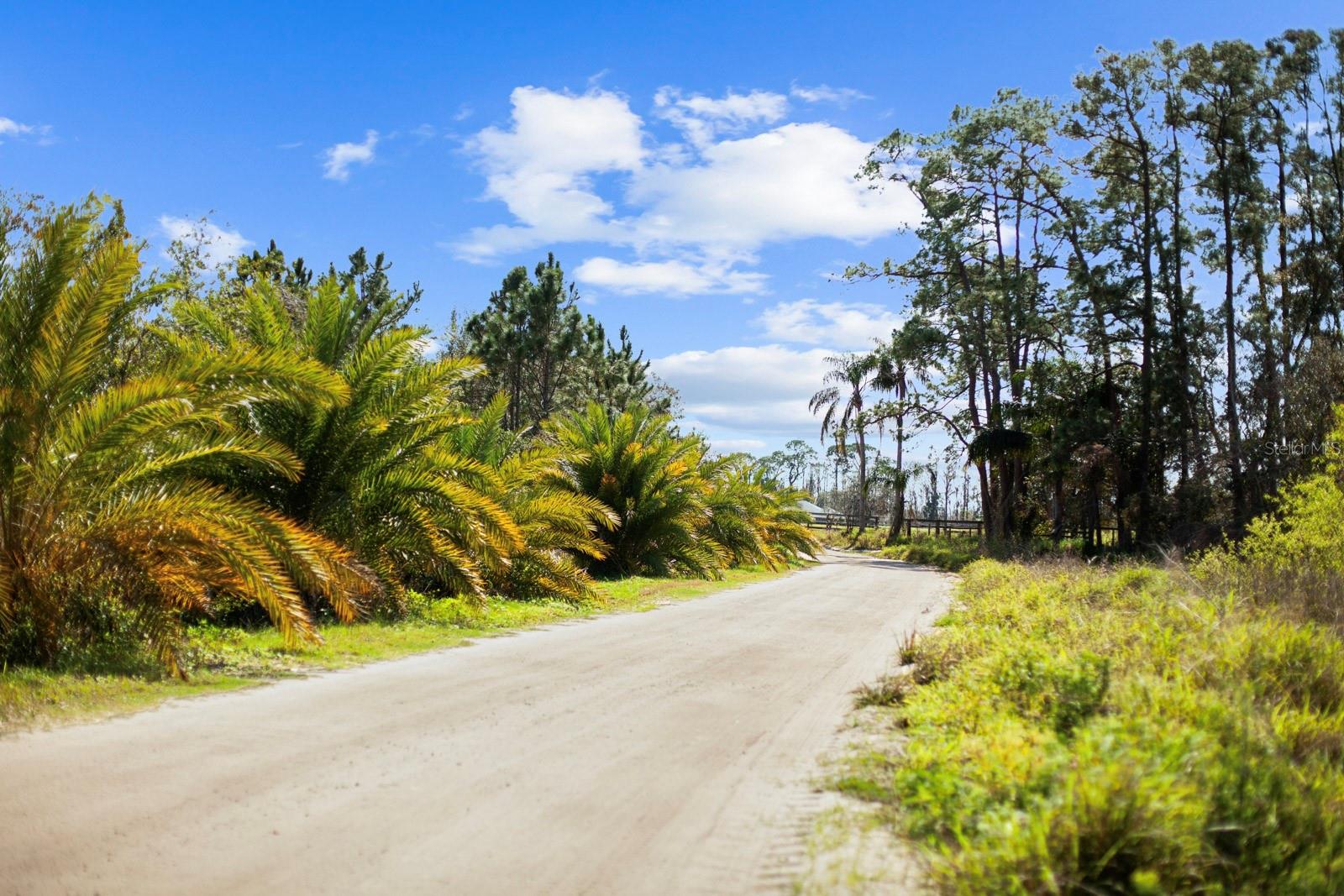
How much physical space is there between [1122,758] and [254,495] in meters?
9.00

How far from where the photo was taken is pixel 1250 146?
31.1m

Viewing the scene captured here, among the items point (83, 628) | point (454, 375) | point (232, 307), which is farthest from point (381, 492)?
point (232, 307)

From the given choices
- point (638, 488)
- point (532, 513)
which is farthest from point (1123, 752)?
point (638, 488)

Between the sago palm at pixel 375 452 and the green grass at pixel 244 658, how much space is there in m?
0.55

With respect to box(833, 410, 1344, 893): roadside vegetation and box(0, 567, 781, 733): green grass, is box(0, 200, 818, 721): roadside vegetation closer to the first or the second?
box(0, 567, 781, 733): green grass

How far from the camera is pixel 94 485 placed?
721 centimetres

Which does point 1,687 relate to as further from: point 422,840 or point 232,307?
point 232,307

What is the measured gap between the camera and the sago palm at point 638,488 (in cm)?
1844

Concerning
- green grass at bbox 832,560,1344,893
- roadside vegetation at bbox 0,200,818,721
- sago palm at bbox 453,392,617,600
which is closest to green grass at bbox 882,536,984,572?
roadside vegetation at bbox 0,200,818,721

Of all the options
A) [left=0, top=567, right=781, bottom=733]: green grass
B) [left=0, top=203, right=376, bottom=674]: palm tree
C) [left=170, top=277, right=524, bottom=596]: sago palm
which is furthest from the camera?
[left=170, top=277, right=524, bottom=596]: sago palm

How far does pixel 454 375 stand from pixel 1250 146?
31.3m

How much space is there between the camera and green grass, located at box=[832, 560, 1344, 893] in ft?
10.9

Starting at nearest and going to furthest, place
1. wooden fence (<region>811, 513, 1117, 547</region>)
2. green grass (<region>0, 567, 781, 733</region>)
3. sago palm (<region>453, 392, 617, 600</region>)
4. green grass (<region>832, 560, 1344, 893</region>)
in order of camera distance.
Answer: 1. green grass (<region>832, 560, 1344, 893</region>)
2. green grass (<region>0, 567, 781, 733</region>)
3. sago palm (<region>453, 392, 617, 600</region>)
4. wooden fence (<region>811, 513, 1117, 547</region>)

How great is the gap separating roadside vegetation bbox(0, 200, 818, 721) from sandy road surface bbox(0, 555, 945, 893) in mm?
1176
